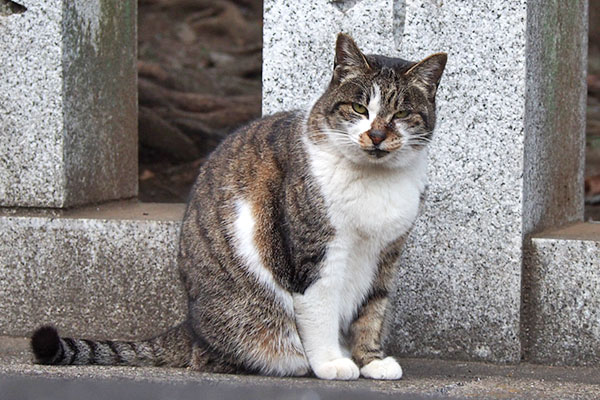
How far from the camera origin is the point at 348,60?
2834 mm

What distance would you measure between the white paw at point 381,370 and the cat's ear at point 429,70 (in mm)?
919

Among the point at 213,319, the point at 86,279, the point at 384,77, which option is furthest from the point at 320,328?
the point at 86,279

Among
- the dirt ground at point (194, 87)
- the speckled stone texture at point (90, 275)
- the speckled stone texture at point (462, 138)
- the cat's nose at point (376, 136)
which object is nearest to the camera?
the cat's nose at point (376, 136)

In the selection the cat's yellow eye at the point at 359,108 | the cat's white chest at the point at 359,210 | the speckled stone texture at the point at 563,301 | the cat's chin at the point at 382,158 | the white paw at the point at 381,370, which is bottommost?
the white paw at the point at 381,370

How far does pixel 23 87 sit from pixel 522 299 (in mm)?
2196

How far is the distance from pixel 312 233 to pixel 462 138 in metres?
0.86

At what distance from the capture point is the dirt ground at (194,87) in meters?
6.07

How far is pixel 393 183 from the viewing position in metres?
2.85

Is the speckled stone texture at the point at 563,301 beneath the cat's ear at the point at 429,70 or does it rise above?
beneath

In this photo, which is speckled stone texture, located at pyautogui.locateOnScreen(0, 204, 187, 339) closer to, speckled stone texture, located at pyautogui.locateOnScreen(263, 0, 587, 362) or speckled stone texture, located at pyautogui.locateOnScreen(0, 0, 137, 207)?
speckled stone texture, located at pyautogui.locateOnScreen(0, 0, 137, 207)

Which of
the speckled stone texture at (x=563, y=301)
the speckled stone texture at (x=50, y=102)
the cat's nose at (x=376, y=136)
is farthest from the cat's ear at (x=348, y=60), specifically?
the speckled stone texture at (x=50, y=102)

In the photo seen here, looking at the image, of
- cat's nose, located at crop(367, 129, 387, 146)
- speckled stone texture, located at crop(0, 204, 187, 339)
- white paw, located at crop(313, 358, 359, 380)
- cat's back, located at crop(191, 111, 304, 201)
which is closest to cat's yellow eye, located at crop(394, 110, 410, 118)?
cat's nose, located at crop(367, 129, 387, 146)

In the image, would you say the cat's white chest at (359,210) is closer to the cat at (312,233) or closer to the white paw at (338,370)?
the cat at (312,233)

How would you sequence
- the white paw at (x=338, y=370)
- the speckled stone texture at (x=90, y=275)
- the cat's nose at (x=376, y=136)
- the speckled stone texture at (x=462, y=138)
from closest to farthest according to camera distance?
the cat's nose at (x=376, y=136) < the white paw at (x=338, y=370) < the speckled stone texture at (x=462, y=138) < the speckled stone texture at (x=90, y=275)
